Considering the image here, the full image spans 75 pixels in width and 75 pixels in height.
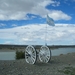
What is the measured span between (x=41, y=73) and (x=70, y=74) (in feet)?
6.48

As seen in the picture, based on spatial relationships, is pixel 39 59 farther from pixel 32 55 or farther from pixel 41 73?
pixel 41 73

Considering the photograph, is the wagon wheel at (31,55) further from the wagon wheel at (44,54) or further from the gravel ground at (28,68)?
the wagon wheel at (44,54)

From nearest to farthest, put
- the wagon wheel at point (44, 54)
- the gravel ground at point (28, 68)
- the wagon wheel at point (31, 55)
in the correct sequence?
the gravel ground at point (28, 68)
the wagon wheel at point (31, 55)
the wagon wheel at point (44, 54)

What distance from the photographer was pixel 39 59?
22.6 meters

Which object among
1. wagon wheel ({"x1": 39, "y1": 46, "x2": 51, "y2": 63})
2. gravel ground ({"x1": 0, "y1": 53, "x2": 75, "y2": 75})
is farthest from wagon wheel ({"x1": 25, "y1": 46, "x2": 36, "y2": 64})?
wagon wheel ({"x1": 39, "y1": 46, "x2": 51, "y2": 63})

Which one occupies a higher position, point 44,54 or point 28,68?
point 44,54

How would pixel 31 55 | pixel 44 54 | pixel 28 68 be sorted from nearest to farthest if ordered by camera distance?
pixel 28 68
pixel 31 55
pixel 44 54

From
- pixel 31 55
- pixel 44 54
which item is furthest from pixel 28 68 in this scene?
pixel 44 54

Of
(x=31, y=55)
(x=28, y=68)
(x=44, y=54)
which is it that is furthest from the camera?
(x=44, y=54)

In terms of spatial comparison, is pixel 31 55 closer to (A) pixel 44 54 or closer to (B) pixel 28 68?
(A) pixel 44 54

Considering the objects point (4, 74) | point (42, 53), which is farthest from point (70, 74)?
point (42, 53)

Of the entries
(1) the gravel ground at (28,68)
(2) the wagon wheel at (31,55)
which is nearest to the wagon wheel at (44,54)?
(1) the gravel ground at (28,68)

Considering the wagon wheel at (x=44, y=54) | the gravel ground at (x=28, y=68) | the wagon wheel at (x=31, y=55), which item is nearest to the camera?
the gravel ground at (x=28, y=68)

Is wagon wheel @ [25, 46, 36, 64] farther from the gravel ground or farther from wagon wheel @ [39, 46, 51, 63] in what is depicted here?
wagon wheel @ [39, 46, 51, 63]
